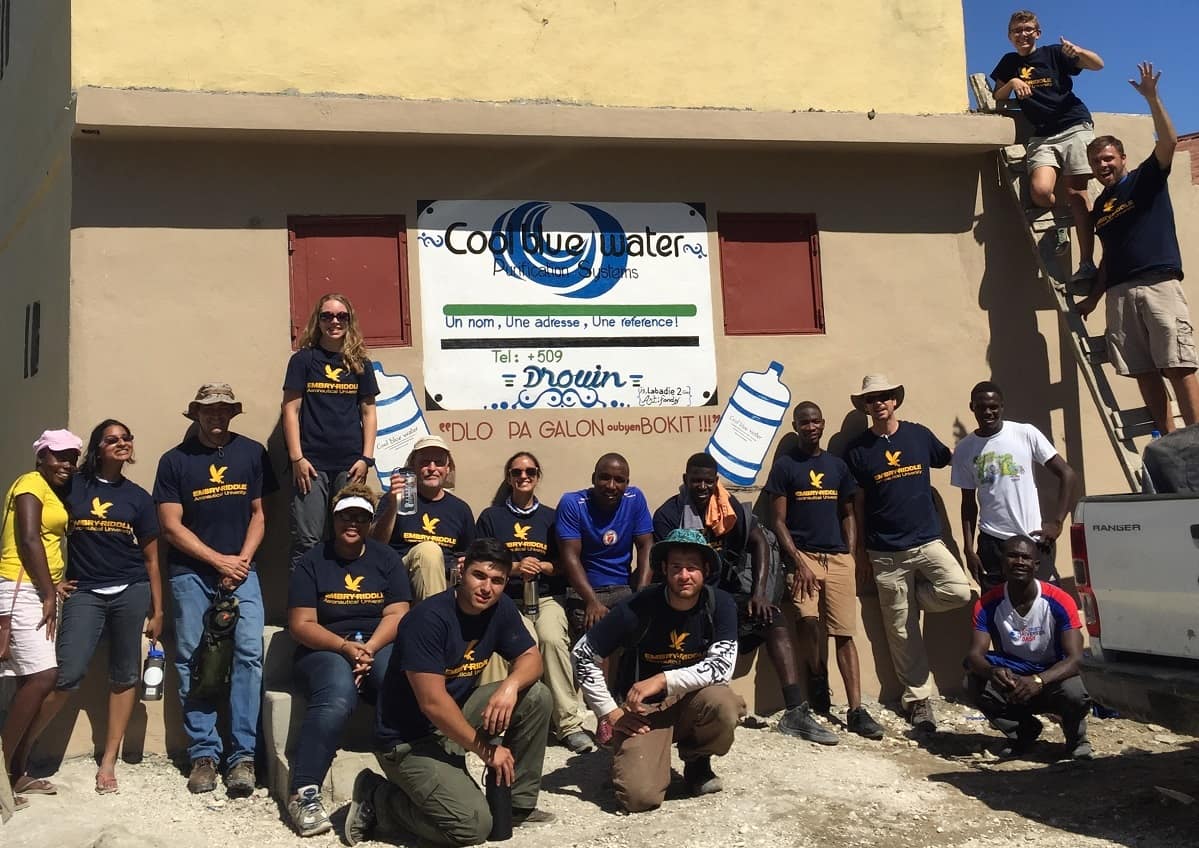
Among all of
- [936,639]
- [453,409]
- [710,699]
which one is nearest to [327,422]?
[453,409]

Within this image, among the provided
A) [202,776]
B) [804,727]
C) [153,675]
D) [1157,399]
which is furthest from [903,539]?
[153,675]

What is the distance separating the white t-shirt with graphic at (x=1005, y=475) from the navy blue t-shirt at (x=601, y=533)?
2.27 metres

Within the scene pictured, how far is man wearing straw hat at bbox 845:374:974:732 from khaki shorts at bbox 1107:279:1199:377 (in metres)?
Answer: 1.49

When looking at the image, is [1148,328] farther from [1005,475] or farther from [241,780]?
[241,780]

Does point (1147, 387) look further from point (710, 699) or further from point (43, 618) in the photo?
point (43, 618)

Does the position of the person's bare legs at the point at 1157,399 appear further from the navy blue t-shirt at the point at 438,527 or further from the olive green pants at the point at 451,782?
the olive green pants at the point at 451,782

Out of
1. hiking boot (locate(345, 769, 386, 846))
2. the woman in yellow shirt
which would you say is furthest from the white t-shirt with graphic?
the woman in yellow shirt

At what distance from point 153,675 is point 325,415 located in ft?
5.73

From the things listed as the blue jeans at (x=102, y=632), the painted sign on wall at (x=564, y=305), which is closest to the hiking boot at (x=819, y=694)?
the painted sign on wall at (x=564, y=305)

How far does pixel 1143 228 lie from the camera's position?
8.02 m

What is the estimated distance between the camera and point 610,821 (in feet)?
19.1

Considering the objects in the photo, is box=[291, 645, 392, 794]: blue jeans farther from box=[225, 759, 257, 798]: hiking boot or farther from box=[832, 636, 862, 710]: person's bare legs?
box=[832, 636, 862, 710]: person's bare legs

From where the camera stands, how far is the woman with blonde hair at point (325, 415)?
7.04 metres

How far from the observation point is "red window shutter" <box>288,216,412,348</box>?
25.6ft
